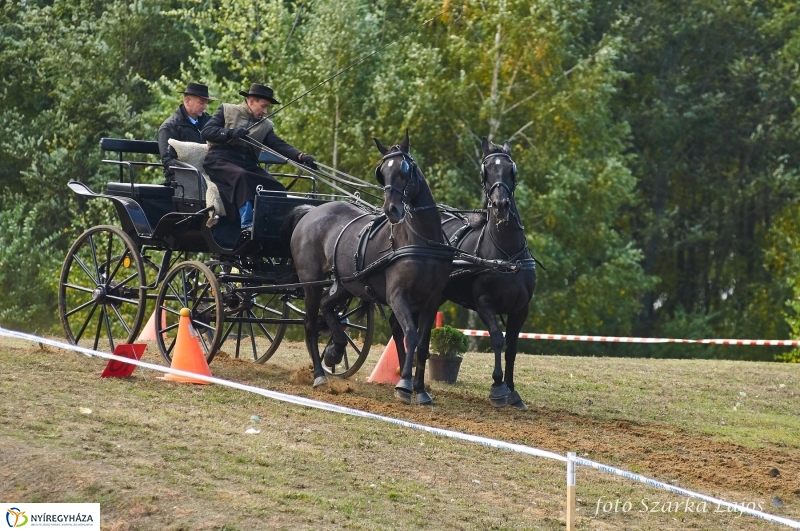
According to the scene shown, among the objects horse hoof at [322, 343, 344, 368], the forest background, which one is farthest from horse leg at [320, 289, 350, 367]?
the forest background

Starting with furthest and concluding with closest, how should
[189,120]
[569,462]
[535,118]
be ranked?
[535,118], [189,120], [569,462]

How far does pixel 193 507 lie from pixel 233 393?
11.6ft

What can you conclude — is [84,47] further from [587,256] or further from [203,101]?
[203,101]

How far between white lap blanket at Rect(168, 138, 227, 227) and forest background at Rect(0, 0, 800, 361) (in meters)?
→ 13.7

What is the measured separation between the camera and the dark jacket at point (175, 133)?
12430mm

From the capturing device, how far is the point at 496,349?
11523 millimetres

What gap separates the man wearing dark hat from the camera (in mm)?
12031

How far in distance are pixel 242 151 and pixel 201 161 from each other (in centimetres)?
42

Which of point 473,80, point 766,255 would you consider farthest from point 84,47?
point 766,255

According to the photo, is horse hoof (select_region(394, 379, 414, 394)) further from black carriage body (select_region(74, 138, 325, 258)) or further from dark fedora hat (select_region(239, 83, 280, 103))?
dark fedora hat (select_region(239, 83, 280, 103))

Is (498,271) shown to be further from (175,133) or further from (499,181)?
(175,133)

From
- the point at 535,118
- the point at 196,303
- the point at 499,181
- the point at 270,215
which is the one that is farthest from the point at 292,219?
the point at 535,118

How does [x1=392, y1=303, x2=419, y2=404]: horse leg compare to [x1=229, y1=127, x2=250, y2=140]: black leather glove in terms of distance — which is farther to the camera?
[x1=229, y1=127, x2=250, y2=140]: black leather glove

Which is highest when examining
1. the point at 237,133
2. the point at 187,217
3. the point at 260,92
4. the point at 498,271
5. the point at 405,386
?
the point at 260,92
